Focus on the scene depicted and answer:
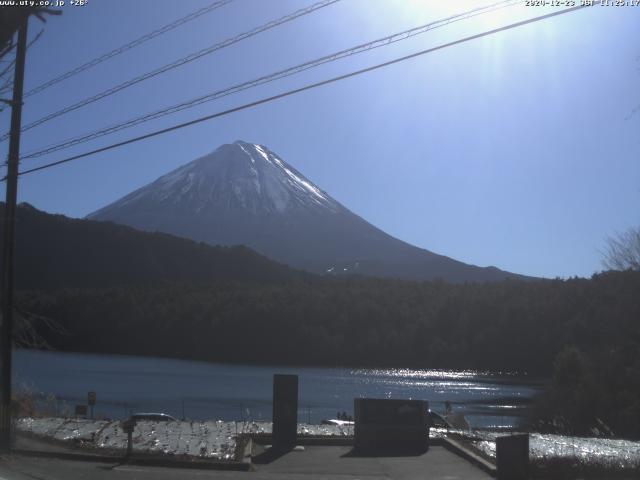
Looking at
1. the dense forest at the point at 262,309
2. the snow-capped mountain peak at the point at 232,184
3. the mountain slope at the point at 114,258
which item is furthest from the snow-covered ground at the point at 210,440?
the snow-capped mountain peak at the point at 232,184

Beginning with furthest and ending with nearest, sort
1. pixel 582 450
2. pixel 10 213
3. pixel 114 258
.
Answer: pixel 114 258
pixel 10 213
pixel 582 450

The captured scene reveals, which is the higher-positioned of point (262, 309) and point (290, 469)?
point (262, 309)

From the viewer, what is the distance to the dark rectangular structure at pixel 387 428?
1734 cm

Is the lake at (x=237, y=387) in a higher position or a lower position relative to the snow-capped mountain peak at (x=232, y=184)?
lower

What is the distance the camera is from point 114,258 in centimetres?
11619

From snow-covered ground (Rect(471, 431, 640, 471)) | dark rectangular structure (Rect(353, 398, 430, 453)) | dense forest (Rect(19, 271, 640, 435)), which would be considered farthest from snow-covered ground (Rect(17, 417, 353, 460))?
dense forest (Rect(19, 271, 640, 435))

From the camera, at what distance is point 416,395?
6141cm

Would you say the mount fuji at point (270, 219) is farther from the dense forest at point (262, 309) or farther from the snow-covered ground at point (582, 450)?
the snow-covered ground at point (582, 450)

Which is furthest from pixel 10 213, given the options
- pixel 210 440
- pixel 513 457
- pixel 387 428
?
pixel 513 457

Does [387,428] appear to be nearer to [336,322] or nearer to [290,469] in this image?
[290,469]

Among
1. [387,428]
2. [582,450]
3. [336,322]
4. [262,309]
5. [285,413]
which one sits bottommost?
[582,450]

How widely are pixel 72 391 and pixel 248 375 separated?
69.9 ft

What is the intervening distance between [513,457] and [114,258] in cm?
10782

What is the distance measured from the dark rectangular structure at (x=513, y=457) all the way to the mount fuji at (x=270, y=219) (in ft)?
387
